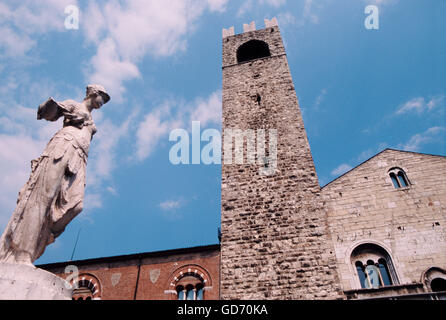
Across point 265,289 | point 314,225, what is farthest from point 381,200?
point 265,289

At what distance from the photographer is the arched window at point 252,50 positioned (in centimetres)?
1519

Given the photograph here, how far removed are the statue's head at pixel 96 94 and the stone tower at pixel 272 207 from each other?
6274mm

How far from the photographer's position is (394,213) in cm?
931

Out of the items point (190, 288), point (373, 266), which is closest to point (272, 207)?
point (373, 266)

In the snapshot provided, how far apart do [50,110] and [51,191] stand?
3.37 ft

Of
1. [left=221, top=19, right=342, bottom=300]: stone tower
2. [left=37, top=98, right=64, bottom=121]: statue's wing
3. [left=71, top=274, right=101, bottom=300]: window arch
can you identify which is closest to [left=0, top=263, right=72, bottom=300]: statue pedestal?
[left=37, top=98, right=64, bottom=121]: statue's wing

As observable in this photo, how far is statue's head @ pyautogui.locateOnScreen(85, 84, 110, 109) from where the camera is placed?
11.6 feet

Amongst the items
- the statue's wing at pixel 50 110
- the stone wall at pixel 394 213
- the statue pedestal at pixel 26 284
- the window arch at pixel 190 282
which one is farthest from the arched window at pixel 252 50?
the statue pedestal at pixel 26 284

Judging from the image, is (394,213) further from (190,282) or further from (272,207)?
(190,282)

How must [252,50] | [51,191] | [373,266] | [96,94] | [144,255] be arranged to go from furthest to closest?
[252,50], [144,255], [373,266], [96,94], [51,191]

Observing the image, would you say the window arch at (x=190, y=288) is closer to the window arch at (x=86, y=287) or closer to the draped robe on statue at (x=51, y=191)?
the window arch at (x=86, y=287)

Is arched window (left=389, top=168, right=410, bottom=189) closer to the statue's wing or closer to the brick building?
the brick building

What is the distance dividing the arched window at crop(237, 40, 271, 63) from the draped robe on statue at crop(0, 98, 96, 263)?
42.5 ft
